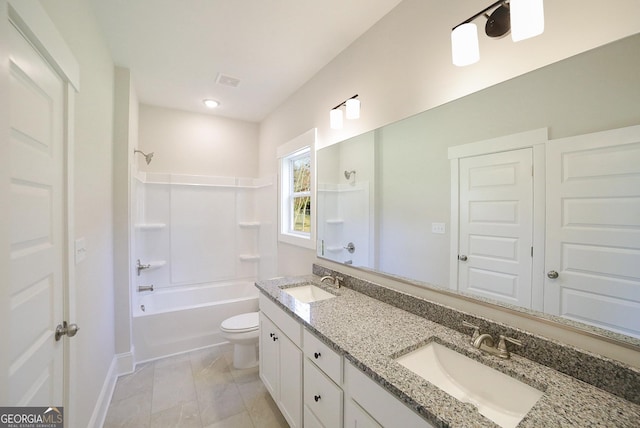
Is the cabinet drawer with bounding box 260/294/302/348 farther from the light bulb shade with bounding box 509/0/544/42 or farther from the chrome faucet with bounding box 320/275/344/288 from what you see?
the light bulb shade with bounding box 509/0/544/42

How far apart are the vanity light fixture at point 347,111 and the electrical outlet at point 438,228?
0.92m

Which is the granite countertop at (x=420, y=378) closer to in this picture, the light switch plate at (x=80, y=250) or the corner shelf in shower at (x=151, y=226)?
the light switch plate at (x=80, y=250)

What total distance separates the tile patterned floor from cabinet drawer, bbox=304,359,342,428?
0.66m

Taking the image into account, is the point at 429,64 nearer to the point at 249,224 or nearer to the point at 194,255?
the point at 249,224

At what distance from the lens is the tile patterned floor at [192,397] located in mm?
1777

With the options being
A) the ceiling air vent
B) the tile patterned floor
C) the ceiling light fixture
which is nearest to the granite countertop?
the tile patterned floor

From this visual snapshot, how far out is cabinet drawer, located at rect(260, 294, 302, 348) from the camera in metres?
1.46

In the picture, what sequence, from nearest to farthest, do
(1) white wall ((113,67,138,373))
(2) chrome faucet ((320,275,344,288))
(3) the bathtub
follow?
(2) chrome faucet ((320,275,344,288))
(1) white wall ((113,67,138,373))
(3) the bathtub

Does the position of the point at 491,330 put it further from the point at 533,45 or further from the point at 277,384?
the point at 277,384

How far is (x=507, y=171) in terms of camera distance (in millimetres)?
1084

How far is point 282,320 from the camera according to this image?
1644 mm

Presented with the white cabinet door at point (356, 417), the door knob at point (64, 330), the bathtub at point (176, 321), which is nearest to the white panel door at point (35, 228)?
the door knob at point (64, 330)

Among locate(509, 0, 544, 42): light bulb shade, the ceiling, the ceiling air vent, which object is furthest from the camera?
the ceiling air vent

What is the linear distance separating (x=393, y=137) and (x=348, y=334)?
1181 millimetres
